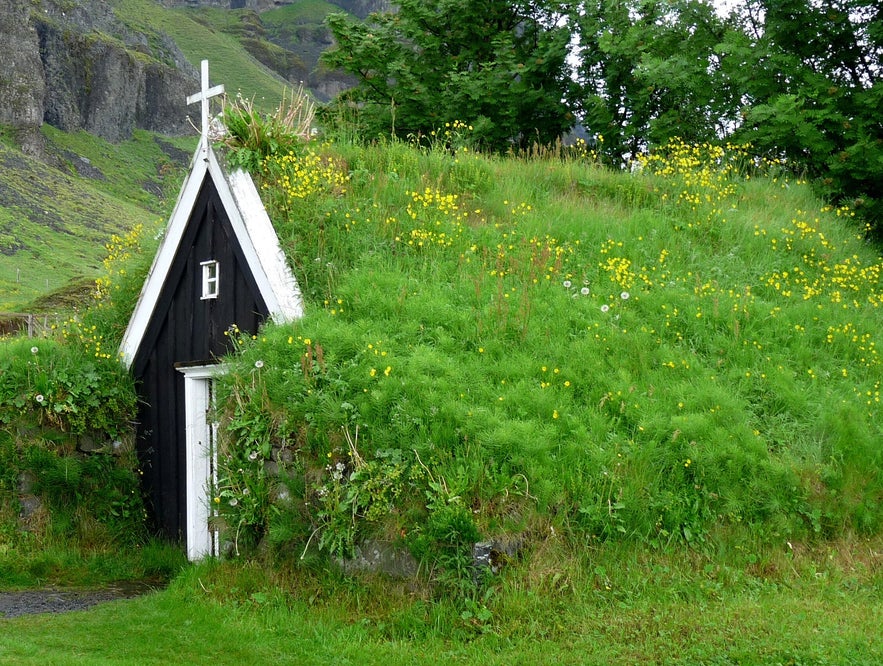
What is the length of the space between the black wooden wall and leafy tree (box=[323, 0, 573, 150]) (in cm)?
864

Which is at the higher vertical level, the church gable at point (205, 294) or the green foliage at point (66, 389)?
the church gable at point (205, 294)

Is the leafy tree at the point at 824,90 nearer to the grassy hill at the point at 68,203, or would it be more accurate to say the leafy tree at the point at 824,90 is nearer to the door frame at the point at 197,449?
the door frame at the point at 197,449

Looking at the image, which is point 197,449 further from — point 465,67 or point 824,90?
point 465,67

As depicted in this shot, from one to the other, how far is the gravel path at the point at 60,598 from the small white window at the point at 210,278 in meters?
3.75

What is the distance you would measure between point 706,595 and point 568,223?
6.66 m

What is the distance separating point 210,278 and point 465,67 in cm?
1212

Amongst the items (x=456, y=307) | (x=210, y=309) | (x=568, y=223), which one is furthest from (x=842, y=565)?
(x=210, y=309)

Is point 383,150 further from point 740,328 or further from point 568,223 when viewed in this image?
point 740,328

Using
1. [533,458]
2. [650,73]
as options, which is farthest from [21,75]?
[533,458]

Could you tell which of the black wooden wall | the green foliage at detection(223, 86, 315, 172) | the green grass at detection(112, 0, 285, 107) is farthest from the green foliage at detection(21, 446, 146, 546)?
the green grass at detection(112, 0, 285, 107)

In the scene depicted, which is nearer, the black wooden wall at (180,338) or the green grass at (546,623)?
the green grass at (546,623)

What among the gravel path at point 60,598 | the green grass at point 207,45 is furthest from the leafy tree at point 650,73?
the green grass at point 207,45

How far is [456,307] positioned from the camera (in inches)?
387

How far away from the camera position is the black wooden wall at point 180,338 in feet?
34.4
